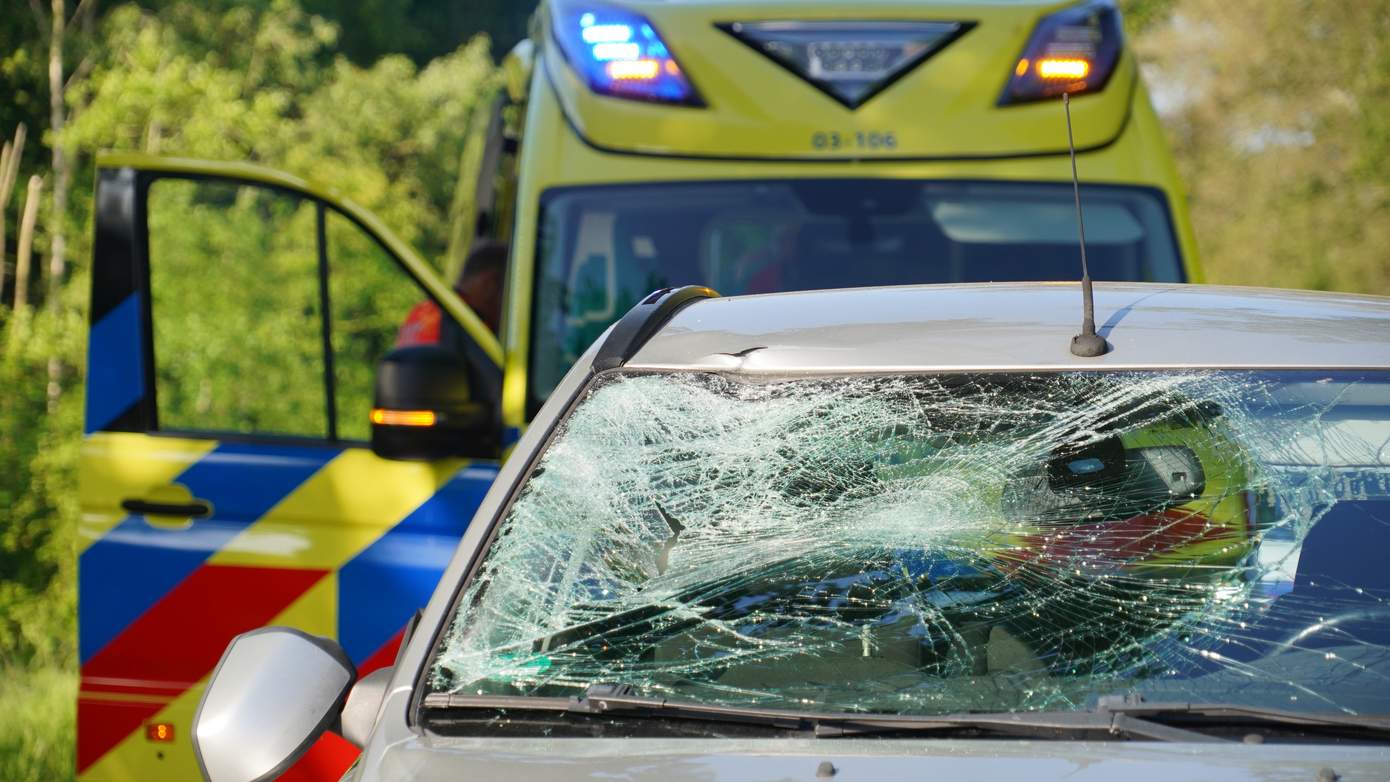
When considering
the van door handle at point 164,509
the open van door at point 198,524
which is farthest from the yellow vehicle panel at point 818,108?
the van door handle at point 164,509

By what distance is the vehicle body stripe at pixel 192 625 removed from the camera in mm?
4281

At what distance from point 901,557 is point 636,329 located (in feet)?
1.71

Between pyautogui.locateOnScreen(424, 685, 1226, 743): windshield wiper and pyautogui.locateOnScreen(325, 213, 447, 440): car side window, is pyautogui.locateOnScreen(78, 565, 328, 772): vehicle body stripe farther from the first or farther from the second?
pyautogui.locateOnScreen(325, 213, 447, 440): car side window

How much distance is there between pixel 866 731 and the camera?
2.15m

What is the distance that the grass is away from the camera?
5823mm

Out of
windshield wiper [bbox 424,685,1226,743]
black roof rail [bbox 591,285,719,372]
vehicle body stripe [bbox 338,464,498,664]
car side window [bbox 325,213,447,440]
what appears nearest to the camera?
windshield wiper [bbox 424,685,1226,743]

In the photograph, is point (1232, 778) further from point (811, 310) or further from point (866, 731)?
point (811, 310)

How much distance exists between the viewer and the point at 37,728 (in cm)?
631

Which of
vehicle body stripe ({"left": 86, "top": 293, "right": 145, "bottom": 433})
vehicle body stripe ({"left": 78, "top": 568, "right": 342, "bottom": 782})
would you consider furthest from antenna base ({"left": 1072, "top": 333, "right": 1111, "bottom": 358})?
vehicle body stripe ({"left": 86, "top": 293, "right": 145, "bottom": 433})

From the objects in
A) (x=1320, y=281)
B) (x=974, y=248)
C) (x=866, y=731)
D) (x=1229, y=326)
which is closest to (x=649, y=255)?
(x=974, y=248)

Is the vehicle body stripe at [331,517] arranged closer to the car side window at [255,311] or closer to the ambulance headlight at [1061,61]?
the ambulance headlight at [1061,61]

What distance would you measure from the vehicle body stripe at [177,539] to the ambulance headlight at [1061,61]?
2.33 metres

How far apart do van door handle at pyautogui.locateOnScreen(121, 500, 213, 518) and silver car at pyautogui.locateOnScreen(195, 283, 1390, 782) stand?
1889 mm

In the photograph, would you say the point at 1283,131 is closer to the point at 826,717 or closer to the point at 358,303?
the point at 358,303
